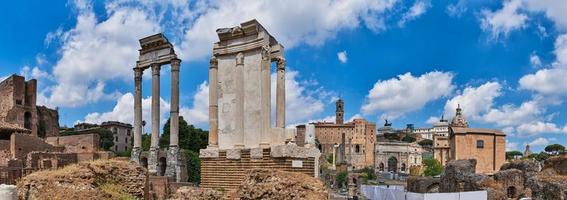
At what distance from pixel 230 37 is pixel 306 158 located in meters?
3.69

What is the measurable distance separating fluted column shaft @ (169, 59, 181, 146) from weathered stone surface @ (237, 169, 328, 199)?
77.5ft

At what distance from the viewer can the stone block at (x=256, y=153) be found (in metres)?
11.5

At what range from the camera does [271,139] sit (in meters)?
12.4

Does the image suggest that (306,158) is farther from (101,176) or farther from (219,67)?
(101,176)

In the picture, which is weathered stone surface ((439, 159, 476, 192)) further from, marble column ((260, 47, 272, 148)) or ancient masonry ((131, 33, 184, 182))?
marble column ((260, 47, 272, 148))

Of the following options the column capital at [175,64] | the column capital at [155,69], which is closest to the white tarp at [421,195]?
the column capital at [175,64]

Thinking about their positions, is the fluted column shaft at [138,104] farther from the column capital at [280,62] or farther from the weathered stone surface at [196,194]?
the weathered stone surface at [196,194]

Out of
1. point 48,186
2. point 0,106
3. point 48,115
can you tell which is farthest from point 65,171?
point 48,115

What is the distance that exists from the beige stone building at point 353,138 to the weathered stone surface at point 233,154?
110150mm

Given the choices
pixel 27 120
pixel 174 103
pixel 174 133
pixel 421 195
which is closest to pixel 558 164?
pixel 421 195

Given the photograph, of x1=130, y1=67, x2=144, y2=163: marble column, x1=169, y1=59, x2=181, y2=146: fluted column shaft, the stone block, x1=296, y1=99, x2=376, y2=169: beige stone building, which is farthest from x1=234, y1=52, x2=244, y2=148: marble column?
x1=296, y1=99, x2=376, y2=169: beige stone building

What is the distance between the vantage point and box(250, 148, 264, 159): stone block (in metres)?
11.5

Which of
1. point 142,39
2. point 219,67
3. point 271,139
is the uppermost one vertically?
point 142,39

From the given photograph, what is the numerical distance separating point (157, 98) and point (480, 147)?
5017 centimetres
